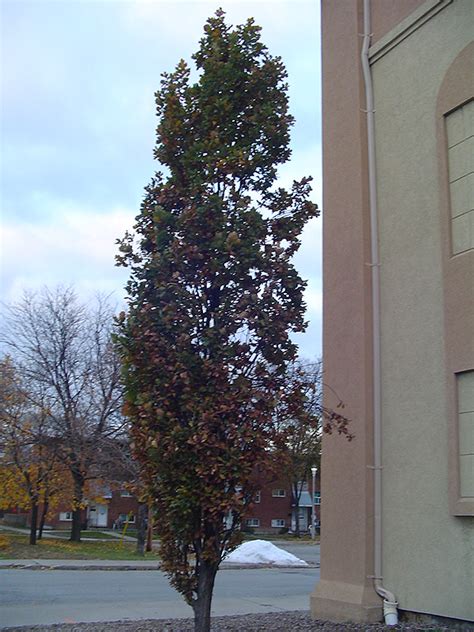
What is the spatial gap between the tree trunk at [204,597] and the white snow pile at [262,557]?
20271mm

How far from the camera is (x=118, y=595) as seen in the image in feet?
47.2

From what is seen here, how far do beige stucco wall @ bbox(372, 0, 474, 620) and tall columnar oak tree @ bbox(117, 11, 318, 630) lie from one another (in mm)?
2223

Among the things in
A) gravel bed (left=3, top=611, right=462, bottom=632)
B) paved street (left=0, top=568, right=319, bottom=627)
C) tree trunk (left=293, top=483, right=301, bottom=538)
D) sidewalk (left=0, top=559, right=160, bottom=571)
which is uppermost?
tree trunk (left=293, top=483, right=301, bottom=538)

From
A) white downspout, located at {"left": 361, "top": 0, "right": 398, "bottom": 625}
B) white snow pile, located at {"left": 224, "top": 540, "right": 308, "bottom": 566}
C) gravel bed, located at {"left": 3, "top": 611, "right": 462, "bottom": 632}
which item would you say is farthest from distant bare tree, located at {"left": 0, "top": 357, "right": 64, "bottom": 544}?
white downspout, located at {"left": 361, "top": 0, "right": 398, "bottom": 625}

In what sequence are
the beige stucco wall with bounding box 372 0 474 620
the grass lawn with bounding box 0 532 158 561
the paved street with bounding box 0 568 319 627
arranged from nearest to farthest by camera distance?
the beige stucco wall with bounding box 372 0 474 620, the paved street with bounding box 0 568 319 627, the grass lawn with bounding box 0 532 158 561

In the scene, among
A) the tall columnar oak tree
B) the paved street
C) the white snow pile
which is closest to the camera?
the tall columnar oak tree

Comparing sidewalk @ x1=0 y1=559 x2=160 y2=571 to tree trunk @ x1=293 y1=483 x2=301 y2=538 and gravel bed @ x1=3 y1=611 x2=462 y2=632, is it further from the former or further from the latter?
tree trunk @ x1=293 y1=483 x2=301 y2=538

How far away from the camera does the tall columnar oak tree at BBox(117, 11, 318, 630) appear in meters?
6.70

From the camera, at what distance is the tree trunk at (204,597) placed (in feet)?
22.8

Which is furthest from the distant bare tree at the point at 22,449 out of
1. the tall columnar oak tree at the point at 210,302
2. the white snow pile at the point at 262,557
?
the tall columnar oak tree at the point at 210,302

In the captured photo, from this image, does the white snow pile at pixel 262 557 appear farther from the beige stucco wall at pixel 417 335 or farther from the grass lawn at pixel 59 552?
the beige stucco wall at pixel 417 335

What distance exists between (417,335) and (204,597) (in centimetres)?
402

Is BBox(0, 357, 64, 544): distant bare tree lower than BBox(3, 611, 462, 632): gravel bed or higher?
higher

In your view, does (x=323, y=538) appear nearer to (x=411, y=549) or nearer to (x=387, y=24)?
(x=411, y=549)
